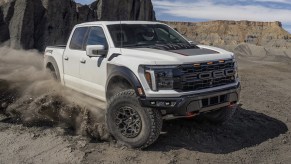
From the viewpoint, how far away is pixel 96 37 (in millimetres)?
Result: 7133

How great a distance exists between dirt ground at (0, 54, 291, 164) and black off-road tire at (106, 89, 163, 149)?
0.19 metres

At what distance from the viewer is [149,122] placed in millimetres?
5648

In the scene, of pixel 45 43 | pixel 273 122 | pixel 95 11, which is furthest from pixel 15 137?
pixel 95 11

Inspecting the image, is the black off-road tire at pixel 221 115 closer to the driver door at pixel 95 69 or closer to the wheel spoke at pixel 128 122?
the wheel spoke at pixel 128 122

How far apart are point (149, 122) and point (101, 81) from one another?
143cm

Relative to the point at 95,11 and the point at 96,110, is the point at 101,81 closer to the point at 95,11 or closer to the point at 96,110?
the point at 96,110

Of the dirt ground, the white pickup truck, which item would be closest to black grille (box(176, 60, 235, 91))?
the white pickup truck

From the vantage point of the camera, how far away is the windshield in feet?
22.0

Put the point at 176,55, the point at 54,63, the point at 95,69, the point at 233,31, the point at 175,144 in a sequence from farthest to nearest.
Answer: the point at 233,31 < the point at 54,63 < the point at 95,69 < the point at 175,144 < the point at 176,55

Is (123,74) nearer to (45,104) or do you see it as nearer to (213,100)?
(213,100)

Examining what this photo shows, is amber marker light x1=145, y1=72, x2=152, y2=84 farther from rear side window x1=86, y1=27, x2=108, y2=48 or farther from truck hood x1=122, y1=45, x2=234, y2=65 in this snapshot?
rear side window x1=86, y1=27, x2=108, y2=48

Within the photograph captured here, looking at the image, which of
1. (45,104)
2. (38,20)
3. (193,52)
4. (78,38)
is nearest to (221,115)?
(193,52)

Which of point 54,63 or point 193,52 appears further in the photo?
point 54,63

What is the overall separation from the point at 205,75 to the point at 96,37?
2.34 metres
